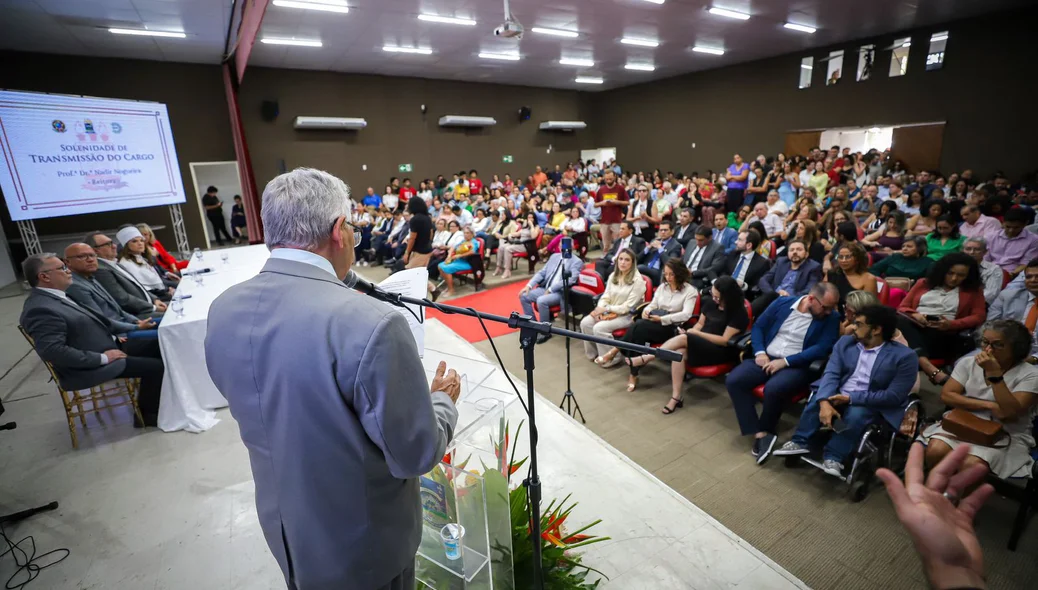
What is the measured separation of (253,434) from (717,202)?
29.2ft

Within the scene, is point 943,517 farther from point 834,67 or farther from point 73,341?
point 834,67

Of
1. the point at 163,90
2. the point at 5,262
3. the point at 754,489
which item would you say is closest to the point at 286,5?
the point at 163,90

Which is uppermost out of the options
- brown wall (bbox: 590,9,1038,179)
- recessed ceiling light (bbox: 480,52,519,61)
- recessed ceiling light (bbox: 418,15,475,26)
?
recessed ceiling light (bbox: 480,52,519,61)

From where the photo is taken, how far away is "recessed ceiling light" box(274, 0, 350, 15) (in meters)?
6.22

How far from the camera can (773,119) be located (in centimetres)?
1126

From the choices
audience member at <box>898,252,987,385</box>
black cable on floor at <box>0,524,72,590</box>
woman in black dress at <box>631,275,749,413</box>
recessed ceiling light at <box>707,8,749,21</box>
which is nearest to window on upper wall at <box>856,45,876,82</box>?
recessed ceiling light at <box>707,8,749,21</box>

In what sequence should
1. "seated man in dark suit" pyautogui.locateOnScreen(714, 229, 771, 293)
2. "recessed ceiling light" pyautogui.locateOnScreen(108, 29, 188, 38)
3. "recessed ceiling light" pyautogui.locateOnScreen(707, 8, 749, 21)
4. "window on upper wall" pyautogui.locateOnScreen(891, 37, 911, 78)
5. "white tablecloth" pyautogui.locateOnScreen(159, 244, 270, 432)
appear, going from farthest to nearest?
"window on upper wall" pyautogui.locateOnScreen(891, 37, 911, 78) < "recessed ceiling light" pyautogui.locateOnScreen(707, 8, 749, 21) < "recessed ceiling light" pyautogui.locateOnScreen(108, 29, 188, 38) < "seated man in dark suit" pyautogui.locateOnScreen(714, 229, 771, 293) < "white tablecloth" pyautogui.locateOnScreen(159, 244, 270, 432)

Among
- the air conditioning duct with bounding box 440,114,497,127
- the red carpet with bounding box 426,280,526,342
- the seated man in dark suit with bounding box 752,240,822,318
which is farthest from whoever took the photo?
the air conditioning duct with bounding box 440,114,497,127

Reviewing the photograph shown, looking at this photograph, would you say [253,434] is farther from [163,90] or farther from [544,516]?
[163,90]

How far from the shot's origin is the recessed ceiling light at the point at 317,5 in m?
6.22

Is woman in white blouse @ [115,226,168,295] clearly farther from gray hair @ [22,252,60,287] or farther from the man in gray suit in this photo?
the man in gray suit

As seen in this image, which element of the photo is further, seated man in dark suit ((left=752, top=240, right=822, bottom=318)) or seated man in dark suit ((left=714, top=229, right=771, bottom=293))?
seated man in dark suit ((left=714, top=229, right=771, bottom=293))

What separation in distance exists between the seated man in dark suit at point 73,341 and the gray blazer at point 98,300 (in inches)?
3.5

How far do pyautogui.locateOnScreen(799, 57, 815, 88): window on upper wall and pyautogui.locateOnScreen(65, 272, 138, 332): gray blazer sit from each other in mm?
12789
